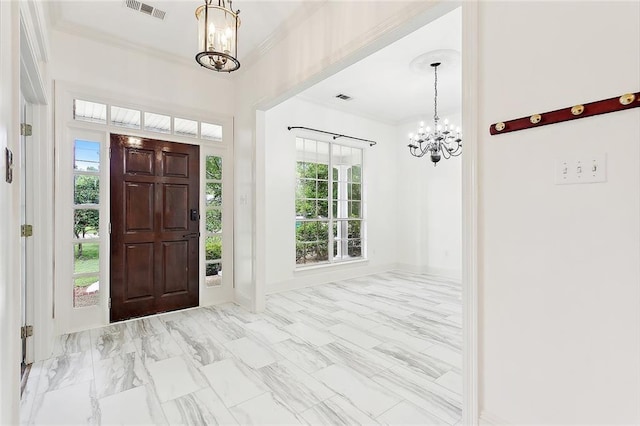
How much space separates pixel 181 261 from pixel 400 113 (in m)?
4.68

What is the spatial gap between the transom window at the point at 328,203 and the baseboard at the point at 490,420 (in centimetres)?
378

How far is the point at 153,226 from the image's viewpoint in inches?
144

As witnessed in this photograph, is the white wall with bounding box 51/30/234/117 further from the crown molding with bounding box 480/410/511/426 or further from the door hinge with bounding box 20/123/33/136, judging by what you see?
the crown molding with bounding box 480/410/511/426

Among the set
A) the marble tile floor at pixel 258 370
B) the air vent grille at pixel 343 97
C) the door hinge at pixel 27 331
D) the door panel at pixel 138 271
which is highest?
the air vent grille at pixel 343 97

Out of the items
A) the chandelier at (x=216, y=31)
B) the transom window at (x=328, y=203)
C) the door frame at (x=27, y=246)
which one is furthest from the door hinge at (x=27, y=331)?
the transom window at (x=328, y=203)

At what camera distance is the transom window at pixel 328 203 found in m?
5.29

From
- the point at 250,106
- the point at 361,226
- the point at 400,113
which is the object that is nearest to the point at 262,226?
the point at 250,106

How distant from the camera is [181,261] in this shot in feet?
12.7

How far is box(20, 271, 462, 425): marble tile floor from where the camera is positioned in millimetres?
1885

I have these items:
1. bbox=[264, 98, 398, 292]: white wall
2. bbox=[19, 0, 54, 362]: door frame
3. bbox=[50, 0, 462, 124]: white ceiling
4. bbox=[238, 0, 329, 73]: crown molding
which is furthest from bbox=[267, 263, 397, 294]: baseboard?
bbox=[238, 0, 329, 73]: crown molding

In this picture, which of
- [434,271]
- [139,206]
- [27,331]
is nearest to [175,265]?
[139,206]

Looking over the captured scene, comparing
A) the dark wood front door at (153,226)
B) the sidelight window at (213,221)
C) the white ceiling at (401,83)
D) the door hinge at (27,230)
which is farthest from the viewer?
the sidelight window at (213,221)

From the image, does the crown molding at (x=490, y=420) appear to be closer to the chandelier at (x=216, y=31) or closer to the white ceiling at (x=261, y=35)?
the chandelier at (x=216, y=31)

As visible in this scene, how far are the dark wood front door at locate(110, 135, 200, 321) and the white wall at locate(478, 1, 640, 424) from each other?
3426 millimetres
